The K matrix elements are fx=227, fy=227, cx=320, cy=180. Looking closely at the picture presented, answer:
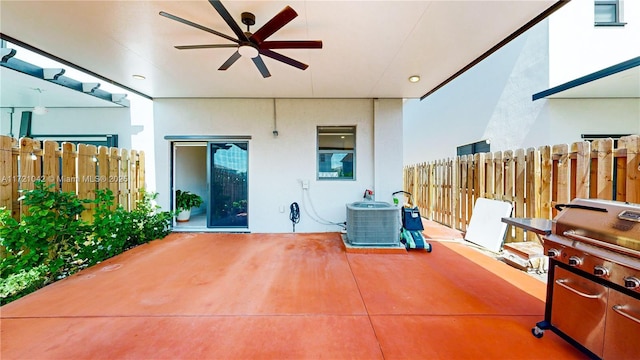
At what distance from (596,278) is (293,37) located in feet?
11.6

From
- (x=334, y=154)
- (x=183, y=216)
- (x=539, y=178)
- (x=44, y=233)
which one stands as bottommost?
(x=183, y=216)

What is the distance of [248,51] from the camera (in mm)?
2680

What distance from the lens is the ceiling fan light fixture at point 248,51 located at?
2.62 meters

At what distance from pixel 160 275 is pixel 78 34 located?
127 inches

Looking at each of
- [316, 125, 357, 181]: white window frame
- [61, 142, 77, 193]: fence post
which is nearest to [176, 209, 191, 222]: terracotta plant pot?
[61, 142, 77, 193]: fence post

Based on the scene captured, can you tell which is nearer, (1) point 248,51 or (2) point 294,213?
(1) point 248,51

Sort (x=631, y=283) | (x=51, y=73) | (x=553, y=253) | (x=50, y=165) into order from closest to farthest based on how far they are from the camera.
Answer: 1. (x=631, y=283)
2. (x=553, y=253)
3. (x=50, y=165)
4. (x=51, y=73)

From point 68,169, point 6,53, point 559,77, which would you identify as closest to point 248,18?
point 68,169

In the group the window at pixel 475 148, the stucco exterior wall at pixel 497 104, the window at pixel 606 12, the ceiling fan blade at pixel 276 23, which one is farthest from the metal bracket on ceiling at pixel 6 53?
the window at pixel 606 12

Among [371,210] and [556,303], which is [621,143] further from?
[371,210]

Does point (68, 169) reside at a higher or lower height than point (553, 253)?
higher

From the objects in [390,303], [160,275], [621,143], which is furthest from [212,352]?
[621,143]

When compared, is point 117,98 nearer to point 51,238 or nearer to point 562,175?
point 51,238

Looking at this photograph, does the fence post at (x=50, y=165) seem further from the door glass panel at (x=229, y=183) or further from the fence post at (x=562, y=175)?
the fence post at (x=562, y=175)
